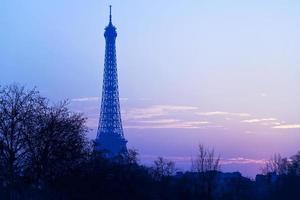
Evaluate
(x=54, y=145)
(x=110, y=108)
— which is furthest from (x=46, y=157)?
(x=110, y=108)

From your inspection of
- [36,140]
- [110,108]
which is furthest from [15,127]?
[110,108]

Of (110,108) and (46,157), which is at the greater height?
(110,108)

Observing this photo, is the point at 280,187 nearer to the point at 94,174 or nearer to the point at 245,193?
the point at 245,193

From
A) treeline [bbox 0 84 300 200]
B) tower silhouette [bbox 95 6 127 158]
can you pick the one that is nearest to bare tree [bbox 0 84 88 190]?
treeline [bbox 0 84 300 200]

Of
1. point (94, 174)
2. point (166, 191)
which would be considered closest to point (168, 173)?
point (166, 191)

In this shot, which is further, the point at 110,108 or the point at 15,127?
the point at 110,108

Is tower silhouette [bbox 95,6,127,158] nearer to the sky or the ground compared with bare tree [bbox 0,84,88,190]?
nearer to the sky

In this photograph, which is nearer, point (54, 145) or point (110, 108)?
point (54, 145)

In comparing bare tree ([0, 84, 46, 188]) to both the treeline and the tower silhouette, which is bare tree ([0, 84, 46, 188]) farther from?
the tower silhouette

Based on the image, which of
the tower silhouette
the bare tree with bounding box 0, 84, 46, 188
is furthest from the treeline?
the tower silhouette

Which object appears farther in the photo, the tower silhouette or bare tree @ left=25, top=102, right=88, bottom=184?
the tower silhouette

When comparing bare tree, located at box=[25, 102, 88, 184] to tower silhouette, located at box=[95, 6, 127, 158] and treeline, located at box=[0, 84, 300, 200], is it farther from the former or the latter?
tower silhouette, located at box=[95, 6, 127, 158]

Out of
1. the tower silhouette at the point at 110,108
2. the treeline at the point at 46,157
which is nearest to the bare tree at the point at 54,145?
the treeline at the point at 46,157

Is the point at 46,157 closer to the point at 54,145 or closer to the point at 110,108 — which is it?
the point at 54,145
